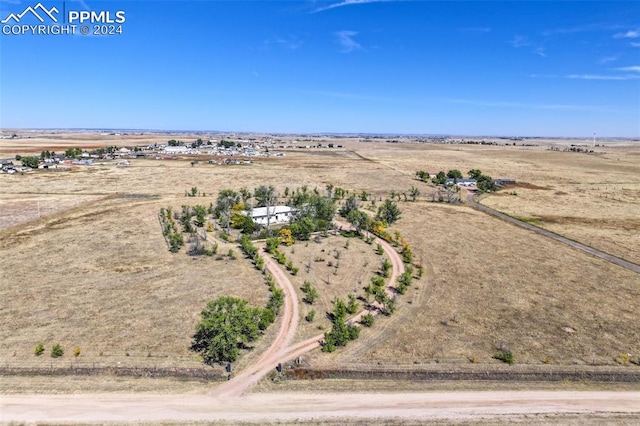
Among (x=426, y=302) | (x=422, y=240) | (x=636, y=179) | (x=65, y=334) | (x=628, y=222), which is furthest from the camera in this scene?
(x=636, y=179)

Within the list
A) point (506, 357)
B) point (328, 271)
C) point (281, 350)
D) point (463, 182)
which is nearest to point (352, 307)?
point (281, 350)

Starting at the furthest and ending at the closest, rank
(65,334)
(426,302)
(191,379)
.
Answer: (426,302) → (65,334) → (191,379)

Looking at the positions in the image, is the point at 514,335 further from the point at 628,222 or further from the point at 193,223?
the point at 628,222

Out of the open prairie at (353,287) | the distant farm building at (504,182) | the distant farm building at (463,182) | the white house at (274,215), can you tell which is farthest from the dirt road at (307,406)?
the distant farm building at (504,182)

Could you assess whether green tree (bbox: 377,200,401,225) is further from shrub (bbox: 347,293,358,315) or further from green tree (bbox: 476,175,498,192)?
green tree (bbox: 476,175,498,192)

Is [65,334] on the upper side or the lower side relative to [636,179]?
lower

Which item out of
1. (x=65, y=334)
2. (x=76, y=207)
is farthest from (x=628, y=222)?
(x=76, y=207)
